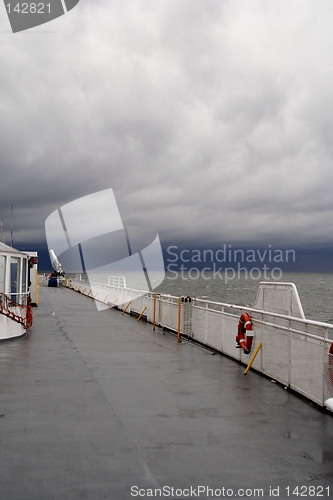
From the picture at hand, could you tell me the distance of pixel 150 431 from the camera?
578 cm

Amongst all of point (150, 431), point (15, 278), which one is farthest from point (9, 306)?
point (150, 431)

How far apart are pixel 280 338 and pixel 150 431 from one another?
3.51 metres

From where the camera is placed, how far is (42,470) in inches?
179

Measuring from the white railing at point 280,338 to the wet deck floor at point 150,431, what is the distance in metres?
0.33

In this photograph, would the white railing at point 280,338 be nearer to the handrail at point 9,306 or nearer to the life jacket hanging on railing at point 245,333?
the life jacket hanging on railing at point 245,333

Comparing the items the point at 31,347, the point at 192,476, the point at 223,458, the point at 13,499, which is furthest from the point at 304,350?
the point at 31,347

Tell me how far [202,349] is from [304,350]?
16.9 ft

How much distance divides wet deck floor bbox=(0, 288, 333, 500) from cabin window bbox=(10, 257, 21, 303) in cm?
390

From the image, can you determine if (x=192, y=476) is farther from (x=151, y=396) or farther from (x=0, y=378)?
(x=0, y=378)

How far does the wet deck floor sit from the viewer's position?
171 inches

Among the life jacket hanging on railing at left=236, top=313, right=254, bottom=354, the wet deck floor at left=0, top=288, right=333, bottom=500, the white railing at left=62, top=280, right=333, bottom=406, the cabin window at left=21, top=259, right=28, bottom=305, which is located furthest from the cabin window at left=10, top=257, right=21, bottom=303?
the life jacket hanging on railing at left=236, top=313, right=254, bottom=354

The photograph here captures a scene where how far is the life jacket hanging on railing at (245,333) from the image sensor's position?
9375mm

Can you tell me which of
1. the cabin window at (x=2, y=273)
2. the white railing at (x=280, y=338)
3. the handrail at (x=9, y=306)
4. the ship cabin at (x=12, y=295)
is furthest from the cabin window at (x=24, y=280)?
the white railing at (x=280, y=338)

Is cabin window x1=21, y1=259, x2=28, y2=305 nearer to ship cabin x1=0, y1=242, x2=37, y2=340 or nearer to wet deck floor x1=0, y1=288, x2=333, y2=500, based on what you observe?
ship cabin x1=0, y1=242, x2=37, y2=340
